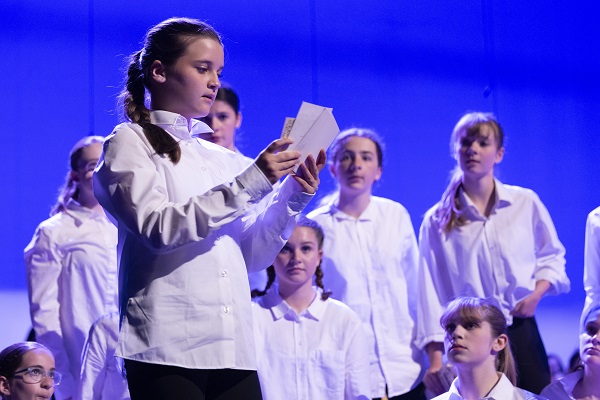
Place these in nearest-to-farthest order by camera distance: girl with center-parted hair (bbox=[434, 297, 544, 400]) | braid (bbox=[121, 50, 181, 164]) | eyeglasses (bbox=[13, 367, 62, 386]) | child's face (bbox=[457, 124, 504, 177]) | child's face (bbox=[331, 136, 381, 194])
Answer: braid (bbox=[121, 50, 181, 164]) → eyeglasses (bbox=[13, 367, 62, 386]) → girl with center-parted hair (bbox=[434, 297, 544, 400]) → child's face (bbox=[457, 124, 504, 177]) → child's face (bbox=[331, 136, 381, 194])

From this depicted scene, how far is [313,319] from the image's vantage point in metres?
3.71

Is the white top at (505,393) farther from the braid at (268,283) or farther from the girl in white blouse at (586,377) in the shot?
the braid at (268,283)

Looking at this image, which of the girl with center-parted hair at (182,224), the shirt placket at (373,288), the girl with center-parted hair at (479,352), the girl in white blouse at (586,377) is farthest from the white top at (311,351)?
the girl with center-parted hair at (182,224)

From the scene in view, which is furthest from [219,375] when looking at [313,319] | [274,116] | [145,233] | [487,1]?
[487,1]

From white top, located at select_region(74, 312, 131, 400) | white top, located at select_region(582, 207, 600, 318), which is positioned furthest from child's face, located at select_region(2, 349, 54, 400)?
white top, located at select_region(582, 207, 600, 318)

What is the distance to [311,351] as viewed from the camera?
143 inches

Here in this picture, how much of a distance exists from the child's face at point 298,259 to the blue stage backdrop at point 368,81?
1460 millimetres

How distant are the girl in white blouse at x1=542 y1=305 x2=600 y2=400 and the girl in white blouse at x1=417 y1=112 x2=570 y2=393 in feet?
0.84

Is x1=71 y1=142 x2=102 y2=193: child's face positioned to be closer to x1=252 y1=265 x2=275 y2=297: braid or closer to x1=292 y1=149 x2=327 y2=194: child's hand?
x1=252 y1=265 x2=275 y2=297: braid

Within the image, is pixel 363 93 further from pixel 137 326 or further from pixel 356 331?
pixel 137 326

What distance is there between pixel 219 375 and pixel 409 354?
2.19m

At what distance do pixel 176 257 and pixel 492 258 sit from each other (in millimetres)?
2319

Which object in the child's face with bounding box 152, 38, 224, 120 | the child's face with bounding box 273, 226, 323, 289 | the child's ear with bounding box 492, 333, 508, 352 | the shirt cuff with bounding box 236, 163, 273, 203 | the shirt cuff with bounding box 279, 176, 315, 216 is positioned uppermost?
the child's face with bounding box 152, 38, 224, 120

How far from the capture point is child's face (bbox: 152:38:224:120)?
2.09m
